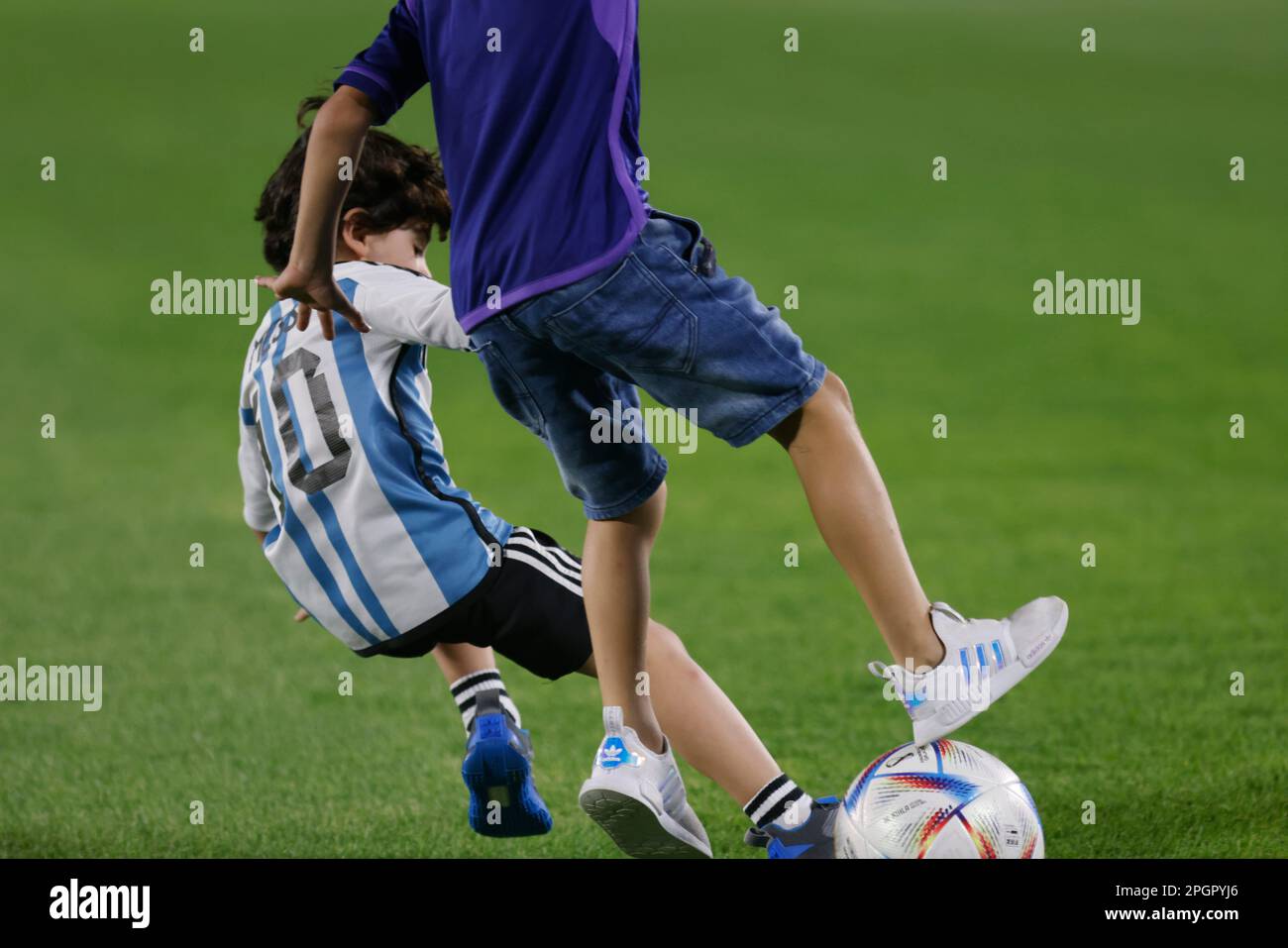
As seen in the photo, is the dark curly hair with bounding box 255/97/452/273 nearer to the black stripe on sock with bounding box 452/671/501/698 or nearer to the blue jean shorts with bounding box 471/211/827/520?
the blue jean shorts with bounding box 471/211/827/520

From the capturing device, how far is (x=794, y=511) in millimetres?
9906

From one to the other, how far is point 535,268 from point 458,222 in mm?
262

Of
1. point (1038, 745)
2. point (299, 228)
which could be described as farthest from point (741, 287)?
point (1038, 745)

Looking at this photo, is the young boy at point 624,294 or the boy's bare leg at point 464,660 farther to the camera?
the boy's bare leg at point 464,660

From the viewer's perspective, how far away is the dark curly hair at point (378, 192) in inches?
160

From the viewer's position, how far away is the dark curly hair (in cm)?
407

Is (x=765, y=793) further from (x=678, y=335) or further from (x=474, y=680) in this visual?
(x=678, y=335)

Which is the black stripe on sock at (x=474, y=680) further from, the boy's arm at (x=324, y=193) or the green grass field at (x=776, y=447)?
the boy's arm at (x=324, y=193)

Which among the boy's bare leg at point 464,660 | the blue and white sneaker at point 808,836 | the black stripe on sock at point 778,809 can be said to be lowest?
the blue and white sneaker at point 808,836

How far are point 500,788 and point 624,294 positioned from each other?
143 centimetres

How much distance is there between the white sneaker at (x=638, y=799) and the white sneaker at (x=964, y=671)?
1.94 feet

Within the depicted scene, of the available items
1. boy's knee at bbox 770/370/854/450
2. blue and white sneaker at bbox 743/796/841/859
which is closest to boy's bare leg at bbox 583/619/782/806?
blue and white sneaker at bbox 743/796/841/859

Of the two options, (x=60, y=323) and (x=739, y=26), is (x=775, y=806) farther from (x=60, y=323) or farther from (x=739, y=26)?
(x=739, y=26)

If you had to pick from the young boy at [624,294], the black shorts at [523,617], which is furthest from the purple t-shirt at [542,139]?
the black shorts at [523,617]
